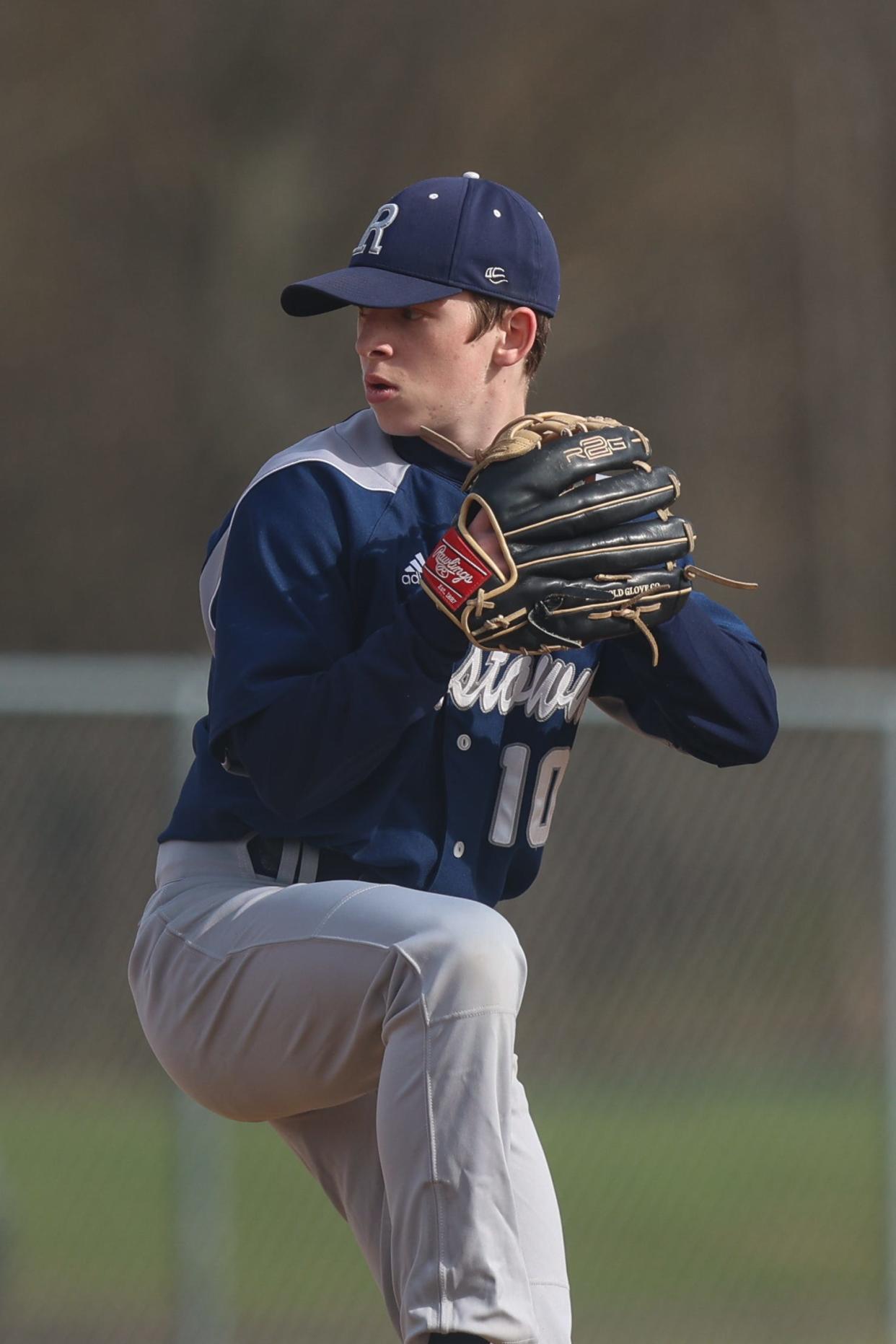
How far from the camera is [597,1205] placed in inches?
244

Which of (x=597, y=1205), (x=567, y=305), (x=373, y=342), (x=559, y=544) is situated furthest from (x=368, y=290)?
(x=567, y=305)

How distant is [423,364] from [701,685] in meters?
0.61

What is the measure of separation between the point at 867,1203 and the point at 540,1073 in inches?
47.3

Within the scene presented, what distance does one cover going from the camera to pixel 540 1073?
6297 millimetres

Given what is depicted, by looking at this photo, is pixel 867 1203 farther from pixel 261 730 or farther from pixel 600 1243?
pixel 261 730

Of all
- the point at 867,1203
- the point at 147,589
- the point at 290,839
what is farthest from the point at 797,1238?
the point at 147,589

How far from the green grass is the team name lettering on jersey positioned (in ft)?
10.4

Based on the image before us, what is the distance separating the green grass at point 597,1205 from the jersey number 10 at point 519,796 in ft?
10.2

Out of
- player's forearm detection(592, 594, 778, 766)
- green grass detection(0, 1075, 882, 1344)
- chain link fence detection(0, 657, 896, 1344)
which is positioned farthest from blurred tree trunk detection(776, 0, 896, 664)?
player's forearm detection(592, 594, 778, 766)

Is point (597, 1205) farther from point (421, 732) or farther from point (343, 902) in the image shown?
point (343, 902)

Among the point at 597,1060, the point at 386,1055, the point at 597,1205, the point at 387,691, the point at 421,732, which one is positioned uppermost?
the point at 387,691

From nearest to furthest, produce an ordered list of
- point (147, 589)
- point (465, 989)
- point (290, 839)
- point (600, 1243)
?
1. point (465, 989)
2. point (290, 839)
3. point (600, 1243)
4. point (147, 589)

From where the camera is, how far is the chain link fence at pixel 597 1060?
5645 mm

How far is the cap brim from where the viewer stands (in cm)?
262
